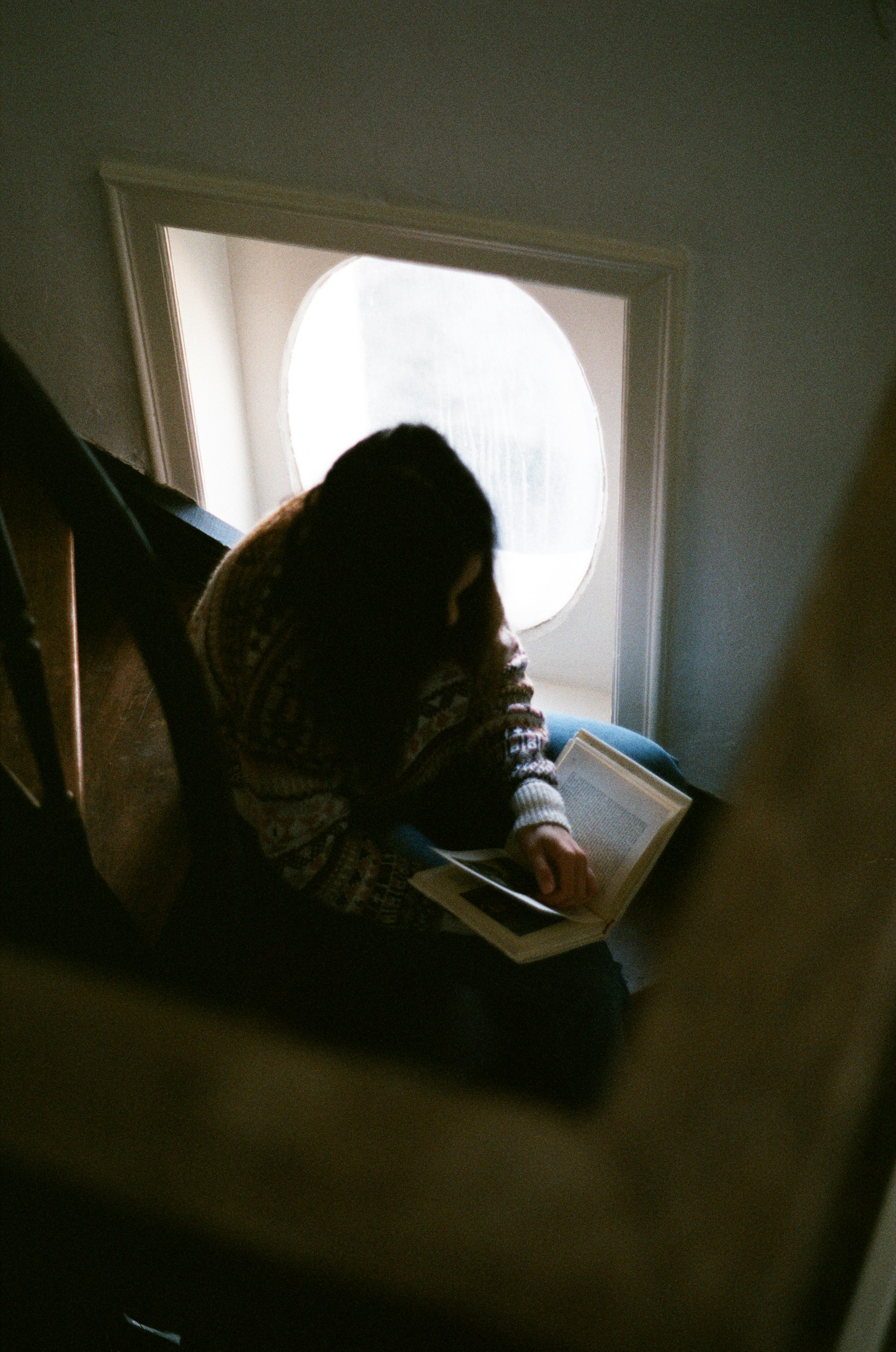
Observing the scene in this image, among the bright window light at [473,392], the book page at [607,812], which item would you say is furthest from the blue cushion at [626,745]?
the bright window light at [473,392]

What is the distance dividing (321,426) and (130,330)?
642 mm

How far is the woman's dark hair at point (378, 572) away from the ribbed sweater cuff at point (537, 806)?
303 mm

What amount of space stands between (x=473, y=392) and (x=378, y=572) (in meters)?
1.35

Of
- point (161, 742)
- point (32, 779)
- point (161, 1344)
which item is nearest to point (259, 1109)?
point (32, 779)

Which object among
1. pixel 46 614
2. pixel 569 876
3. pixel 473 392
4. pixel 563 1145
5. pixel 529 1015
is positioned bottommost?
pixel 529 1015

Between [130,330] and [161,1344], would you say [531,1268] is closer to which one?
[161,1344]

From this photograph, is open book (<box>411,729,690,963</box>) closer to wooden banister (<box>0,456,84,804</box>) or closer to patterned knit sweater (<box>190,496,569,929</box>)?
patterned knit sweater (<box>190,496,569,929</box>)

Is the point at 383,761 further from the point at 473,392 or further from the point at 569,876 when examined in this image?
the point at 473,392

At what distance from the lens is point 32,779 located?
4.00 feet

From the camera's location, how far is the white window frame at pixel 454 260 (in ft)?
6.26

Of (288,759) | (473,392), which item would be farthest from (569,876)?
(473,392)

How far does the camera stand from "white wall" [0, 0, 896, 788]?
170cm

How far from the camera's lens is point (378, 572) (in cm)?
127

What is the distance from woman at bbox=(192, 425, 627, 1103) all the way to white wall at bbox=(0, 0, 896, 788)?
0.86 meters
